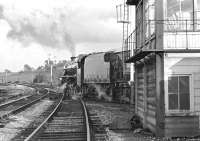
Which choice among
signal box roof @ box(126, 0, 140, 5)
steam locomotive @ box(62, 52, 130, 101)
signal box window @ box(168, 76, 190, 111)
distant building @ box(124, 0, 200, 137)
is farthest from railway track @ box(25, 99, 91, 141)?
steam locomotive @ box(62, 52, 130, 101)

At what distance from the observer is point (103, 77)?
25031 mm

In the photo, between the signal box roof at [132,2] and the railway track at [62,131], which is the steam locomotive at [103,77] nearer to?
the signal box roof at [132,2]

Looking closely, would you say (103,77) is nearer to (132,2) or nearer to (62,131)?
(132,2)

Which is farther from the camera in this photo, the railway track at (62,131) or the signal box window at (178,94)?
the railway track at (62,131)

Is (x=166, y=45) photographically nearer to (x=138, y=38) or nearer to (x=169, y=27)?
(x=169, y=27)

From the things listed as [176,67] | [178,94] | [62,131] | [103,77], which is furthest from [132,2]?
[103,77]

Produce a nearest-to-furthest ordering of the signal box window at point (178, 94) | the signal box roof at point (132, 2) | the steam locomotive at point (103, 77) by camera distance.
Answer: the signal box window at point (178, 94), the signal box roof at point (132, 2), the steam locomotive at point (103, 77)

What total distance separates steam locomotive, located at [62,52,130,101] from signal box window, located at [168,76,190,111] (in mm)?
11315

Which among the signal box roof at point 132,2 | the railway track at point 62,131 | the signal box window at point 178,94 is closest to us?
the signal box window at point 178,94

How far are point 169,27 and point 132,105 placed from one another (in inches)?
430

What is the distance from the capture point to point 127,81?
2133cm

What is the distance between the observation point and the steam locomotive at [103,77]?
77.8 ft

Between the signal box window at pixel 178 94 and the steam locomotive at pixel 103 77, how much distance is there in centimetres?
1132

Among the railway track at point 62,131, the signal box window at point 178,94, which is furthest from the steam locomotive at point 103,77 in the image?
the signal box window at point 178,94
